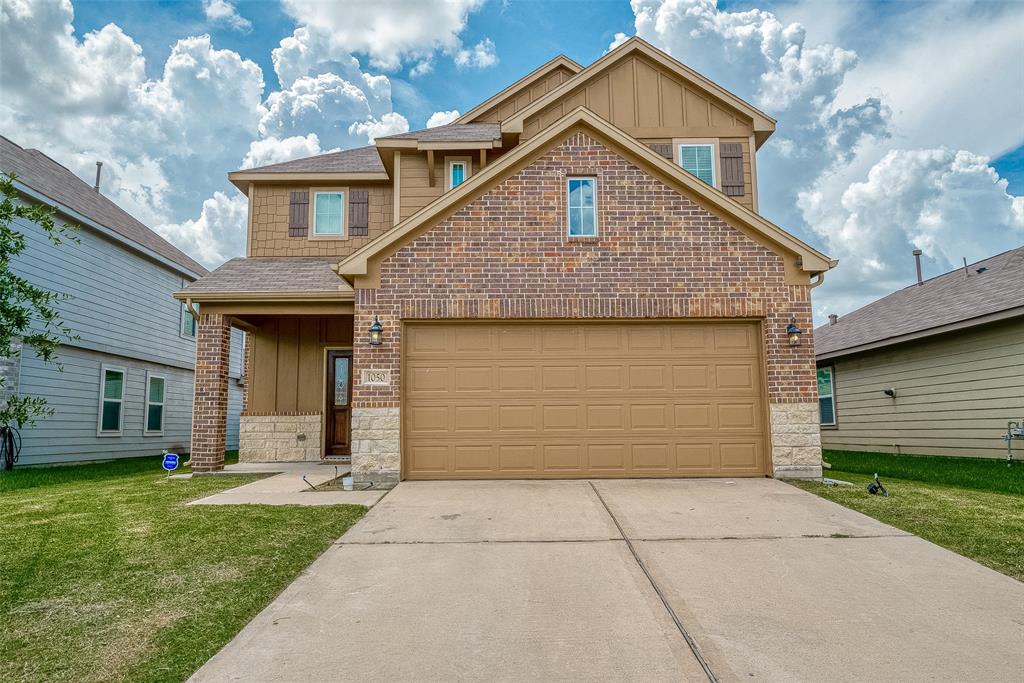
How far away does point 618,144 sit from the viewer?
9.26 metres

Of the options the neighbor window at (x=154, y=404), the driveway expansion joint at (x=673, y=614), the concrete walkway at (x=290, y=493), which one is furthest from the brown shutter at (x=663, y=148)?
the neighbor window at (x=154, y=404)

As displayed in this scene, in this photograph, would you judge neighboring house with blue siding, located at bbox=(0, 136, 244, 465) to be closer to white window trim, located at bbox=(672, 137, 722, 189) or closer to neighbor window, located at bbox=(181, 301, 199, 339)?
neighbor window, located at bbox=(181, 301, 199, 339)

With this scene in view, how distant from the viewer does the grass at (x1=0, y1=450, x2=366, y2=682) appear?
3441mm

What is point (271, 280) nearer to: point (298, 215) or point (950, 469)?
point (298, 215)

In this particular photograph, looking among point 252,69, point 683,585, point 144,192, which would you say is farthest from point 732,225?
point 144,192

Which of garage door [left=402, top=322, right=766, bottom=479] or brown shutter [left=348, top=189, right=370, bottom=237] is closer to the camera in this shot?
garage door [left=402, top=322, right=766, bottom=479]

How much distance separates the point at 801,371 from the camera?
8852mm

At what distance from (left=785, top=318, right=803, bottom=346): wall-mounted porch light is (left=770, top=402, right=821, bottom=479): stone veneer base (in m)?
0.87

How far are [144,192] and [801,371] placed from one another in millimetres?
27809

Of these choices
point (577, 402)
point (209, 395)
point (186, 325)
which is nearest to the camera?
point (577, 402)

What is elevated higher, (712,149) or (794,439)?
(712,149)

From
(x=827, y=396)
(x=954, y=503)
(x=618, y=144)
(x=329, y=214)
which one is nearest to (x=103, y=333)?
(x=329, y=214)

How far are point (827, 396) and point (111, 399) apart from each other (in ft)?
62.1

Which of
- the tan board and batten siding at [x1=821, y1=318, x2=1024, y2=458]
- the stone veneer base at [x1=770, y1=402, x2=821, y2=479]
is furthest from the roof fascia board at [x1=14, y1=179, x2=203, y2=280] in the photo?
the tan board and batten siding at [x1=821, y1=318, x2=1024, y2=458]
